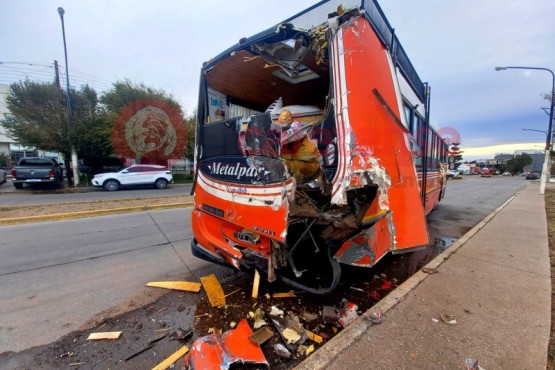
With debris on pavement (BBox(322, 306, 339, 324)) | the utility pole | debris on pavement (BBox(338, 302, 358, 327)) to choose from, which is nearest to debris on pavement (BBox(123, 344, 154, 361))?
debris on pavement (BBox(322, 306, 339, 324))

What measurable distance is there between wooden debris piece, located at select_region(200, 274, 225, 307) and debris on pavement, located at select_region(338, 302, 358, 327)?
1344 millimetres

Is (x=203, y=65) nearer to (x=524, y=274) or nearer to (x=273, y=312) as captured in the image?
(x=273, y=312)

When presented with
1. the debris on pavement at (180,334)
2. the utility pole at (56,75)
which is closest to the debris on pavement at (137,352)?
the debris on pavement at (180,334)

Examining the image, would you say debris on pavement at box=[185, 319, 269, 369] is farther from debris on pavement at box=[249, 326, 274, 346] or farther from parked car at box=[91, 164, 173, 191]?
parked car at box=[91, 164, 173, 191]

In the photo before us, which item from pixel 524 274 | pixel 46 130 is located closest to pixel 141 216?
pixel 524 274

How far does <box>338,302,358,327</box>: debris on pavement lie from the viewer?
2707 mm

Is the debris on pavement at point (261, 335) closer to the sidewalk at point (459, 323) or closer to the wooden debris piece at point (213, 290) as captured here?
the sidewalk at point (459, 323)

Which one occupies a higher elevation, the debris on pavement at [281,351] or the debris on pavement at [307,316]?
the debris on pavement at [281,351]

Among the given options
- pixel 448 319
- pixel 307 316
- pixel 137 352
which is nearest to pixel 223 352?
pixel 137 352

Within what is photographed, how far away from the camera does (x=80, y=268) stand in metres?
4.02

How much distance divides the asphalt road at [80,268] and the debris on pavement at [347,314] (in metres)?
2.07

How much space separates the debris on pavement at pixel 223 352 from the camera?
1989 mm

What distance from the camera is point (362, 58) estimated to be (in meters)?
2.40

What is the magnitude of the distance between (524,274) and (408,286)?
1.98 meters
